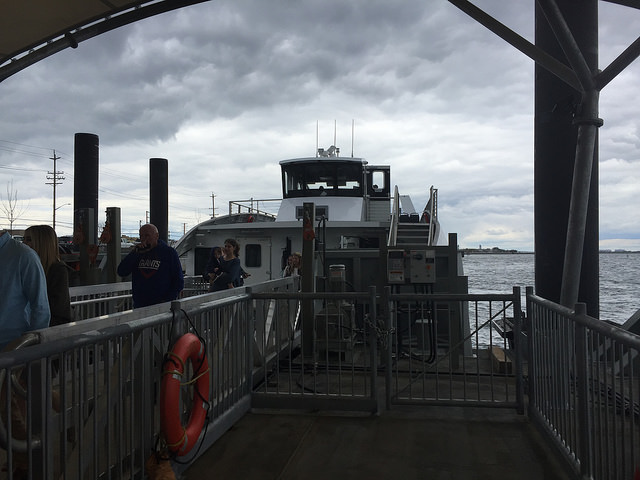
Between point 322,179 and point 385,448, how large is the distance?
→ 13.6m

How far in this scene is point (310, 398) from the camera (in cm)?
537

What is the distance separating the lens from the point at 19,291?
338cm

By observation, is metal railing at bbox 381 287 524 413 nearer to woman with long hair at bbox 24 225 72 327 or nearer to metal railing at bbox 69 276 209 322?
woman with long hair at bbox 24 225 72 327

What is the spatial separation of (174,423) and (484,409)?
133 inches

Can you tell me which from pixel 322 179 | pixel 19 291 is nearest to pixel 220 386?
pixel 19 291

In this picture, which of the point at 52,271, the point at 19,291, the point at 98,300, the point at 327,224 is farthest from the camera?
the point at 327,224

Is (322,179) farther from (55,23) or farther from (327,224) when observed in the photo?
(55,23)

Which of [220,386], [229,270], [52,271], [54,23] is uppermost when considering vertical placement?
[54,23]

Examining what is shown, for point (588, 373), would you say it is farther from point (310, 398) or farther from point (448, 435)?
point (310, 398)

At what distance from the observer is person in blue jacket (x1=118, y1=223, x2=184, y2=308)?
5.58m

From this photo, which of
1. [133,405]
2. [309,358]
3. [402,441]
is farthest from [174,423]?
[309,358]

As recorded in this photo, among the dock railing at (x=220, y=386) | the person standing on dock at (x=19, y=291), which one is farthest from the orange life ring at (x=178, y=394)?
the person standing on dock at (x=19, y=291)

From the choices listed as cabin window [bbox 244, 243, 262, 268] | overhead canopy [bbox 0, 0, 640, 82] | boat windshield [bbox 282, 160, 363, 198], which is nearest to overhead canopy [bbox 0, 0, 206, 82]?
overhead canopy [bbox 0, 0, 640, 82]

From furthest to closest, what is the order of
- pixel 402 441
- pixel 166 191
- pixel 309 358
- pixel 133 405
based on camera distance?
pixel 166 191 → pixel 309 358 → pixel 402 441 → pixel 133 405
